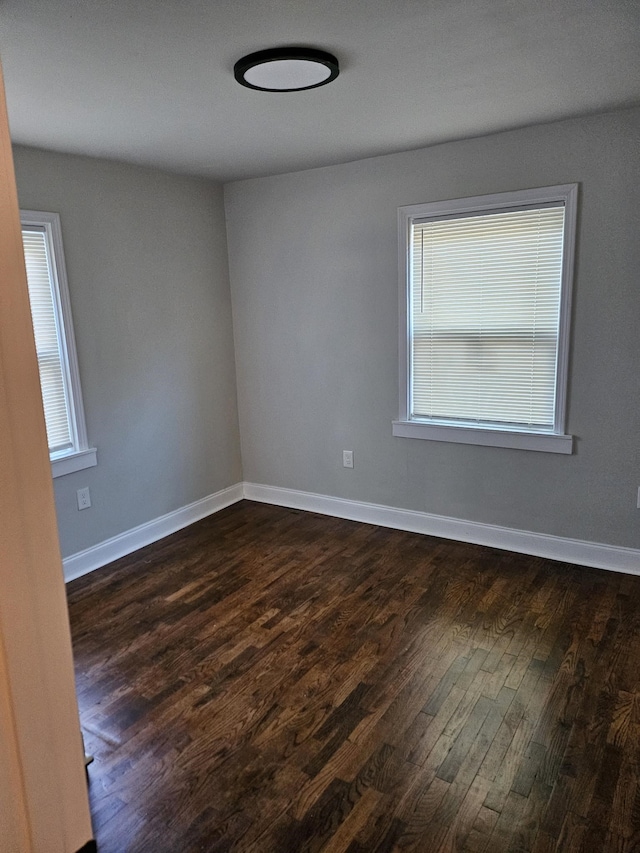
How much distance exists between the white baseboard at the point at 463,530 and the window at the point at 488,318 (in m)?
0.54

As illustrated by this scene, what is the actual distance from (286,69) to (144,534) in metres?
2.84

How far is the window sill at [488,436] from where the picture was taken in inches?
126

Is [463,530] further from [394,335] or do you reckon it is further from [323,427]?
[394,335]

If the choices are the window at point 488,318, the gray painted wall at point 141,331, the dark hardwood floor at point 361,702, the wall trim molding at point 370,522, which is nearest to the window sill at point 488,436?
the window at point 488,318

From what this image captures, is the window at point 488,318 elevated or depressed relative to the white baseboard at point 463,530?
elevated

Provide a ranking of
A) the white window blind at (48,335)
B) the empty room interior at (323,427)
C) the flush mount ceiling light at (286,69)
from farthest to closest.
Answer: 1. the white window blind at (48,335)
2. the flush mount ceiling light at (286,69)
3. the empty room interior at (323,427)

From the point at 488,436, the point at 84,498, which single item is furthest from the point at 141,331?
the point at 488,436

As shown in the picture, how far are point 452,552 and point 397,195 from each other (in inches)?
86.7

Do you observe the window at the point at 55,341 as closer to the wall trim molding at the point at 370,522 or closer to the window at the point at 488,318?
the wall trim molding at the point at 370,522

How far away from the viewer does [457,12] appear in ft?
5.64

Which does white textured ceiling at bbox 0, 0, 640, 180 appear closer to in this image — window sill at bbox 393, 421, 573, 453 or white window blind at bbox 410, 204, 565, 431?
white window blind at bbox 410, 204, 565, 431

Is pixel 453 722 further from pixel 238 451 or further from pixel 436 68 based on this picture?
pixel 238 451

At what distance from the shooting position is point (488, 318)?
334cm

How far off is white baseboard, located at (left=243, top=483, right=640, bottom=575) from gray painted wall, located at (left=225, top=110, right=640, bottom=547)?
0.18ft
